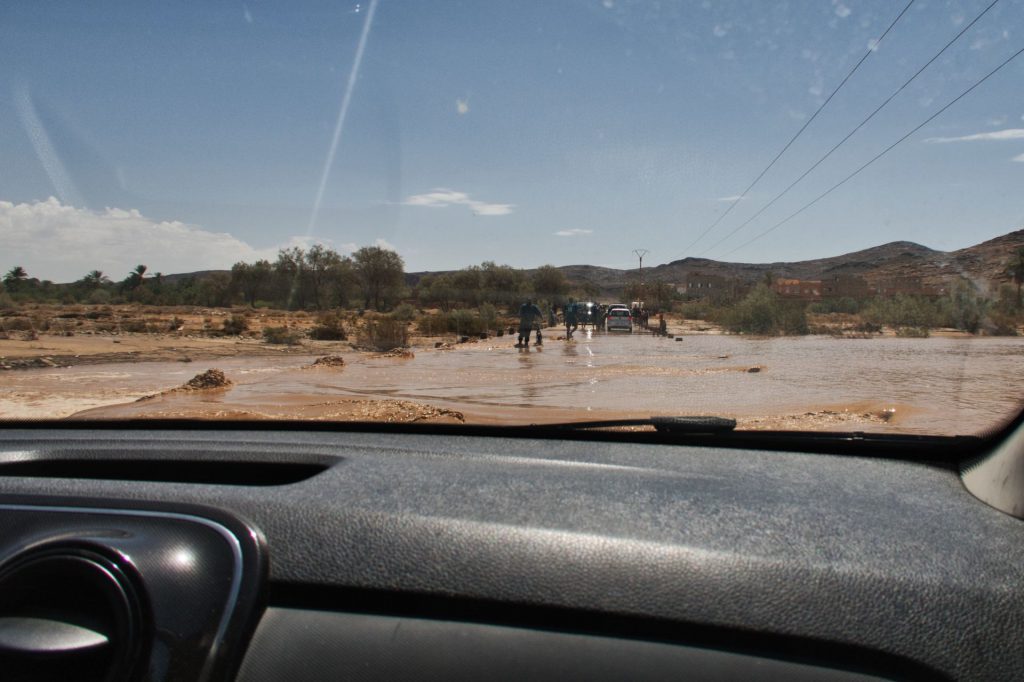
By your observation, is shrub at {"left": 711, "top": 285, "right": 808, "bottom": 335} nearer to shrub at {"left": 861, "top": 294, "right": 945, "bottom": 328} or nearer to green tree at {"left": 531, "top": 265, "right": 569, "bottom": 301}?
shrub at {"left": 861, "top": 294, "right": 945, "bottom": 328}

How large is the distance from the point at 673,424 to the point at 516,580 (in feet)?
5.37

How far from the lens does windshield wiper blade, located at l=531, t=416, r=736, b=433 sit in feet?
11.7

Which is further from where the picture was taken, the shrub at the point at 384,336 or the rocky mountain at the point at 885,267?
the shrub at the point at 384,336

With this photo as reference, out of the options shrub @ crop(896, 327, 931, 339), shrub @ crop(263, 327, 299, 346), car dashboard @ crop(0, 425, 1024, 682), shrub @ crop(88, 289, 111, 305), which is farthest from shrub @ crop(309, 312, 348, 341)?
car dashboard @ crop(0, 425, 1024, 682)

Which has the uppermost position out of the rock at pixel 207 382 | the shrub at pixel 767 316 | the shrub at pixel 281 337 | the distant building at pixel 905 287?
the distant building at pixel 905 287

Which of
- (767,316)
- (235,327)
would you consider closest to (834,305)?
(767,316)

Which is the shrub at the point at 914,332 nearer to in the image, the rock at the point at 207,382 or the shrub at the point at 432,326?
the rock at the point at 207,382

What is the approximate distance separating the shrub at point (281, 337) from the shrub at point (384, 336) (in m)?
2.68

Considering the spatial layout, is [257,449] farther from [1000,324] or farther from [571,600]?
[1000,324]

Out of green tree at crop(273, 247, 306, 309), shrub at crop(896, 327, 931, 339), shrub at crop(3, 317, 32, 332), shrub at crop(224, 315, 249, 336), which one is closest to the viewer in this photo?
shrub at crop(896, 327, 931, 339)

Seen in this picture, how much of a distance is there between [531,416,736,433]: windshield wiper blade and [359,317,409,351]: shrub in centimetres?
2712

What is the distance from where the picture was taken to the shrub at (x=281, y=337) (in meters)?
33.1

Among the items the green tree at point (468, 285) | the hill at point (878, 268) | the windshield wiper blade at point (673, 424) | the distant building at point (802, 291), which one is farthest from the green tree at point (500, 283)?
the windshield wiper blade at point (673, 424)

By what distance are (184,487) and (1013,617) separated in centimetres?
262
